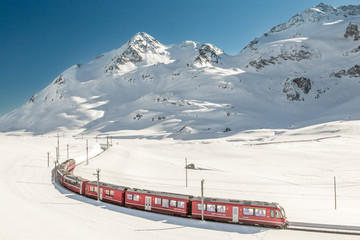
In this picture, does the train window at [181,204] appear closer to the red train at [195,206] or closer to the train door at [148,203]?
the red train at [195,206]

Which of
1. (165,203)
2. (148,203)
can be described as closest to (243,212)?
(165,203)

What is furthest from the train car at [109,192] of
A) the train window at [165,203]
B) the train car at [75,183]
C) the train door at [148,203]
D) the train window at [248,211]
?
the train window at [248,211]

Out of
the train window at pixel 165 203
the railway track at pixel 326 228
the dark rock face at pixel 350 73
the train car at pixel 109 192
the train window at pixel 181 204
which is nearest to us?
the railway track at pixel 326 228

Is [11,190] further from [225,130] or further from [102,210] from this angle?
[225,130]

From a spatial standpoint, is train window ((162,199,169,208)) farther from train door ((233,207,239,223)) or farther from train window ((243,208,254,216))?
train window ((243,208,254,216))

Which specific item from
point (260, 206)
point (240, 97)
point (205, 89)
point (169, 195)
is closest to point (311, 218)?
point (260, 206)

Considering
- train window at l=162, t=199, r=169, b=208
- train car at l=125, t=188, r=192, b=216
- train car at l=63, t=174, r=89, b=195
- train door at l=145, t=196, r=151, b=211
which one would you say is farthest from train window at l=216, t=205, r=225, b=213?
train car at l=63, t=174, r=89, b=195

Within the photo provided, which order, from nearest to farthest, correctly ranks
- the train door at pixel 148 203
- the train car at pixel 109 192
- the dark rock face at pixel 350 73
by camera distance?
1. the train door at pixel 148 203
2. the train car at pixel 109 192
3. the dark rock face at pixel 350 73
